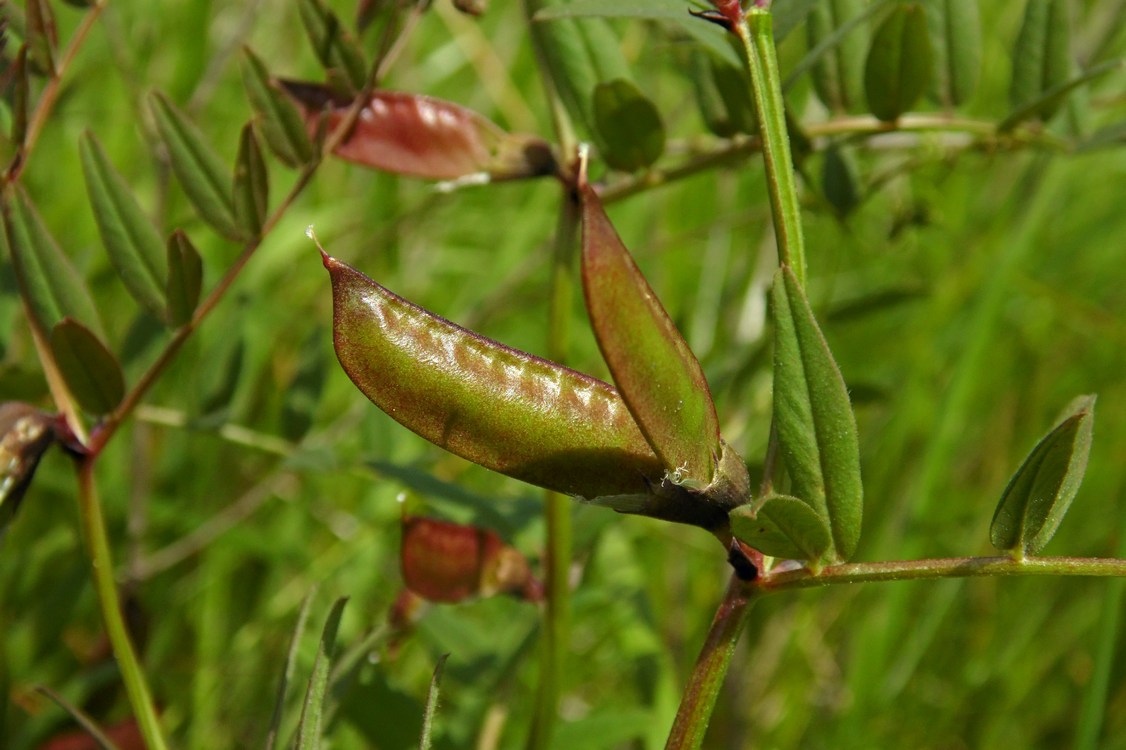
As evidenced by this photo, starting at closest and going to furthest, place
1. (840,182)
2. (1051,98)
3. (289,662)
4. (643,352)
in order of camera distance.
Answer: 1. (643,352)
2. (289,662)
3. (1051,98)
4. (840,182)

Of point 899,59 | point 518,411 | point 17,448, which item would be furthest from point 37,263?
point 899,59

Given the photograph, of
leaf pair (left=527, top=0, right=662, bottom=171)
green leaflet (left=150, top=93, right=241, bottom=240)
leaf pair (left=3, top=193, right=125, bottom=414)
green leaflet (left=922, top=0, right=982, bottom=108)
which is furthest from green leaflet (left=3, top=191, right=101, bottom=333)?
green leaflet (left=922, top=0, right=982, bottom=108)

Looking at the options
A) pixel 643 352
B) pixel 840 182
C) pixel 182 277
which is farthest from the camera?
pixel 840 182

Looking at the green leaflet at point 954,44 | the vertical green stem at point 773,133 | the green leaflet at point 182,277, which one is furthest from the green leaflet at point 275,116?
the green leaflet at point 954,44

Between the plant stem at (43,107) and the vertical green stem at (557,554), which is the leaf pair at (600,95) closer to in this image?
the vertical green stem at (557,554)

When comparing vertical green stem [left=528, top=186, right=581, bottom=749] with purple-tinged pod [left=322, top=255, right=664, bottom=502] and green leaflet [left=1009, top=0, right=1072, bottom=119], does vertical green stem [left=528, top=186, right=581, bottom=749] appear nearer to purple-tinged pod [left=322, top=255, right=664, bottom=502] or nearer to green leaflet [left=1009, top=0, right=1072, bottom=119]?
purple-tinged pod [left=322, top=255, right=664, bottom=502]

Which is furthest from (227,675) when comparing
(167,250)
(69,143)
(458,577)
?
(69,143)

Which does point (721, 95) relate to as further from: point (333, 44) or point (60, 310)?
point (60, 310)
